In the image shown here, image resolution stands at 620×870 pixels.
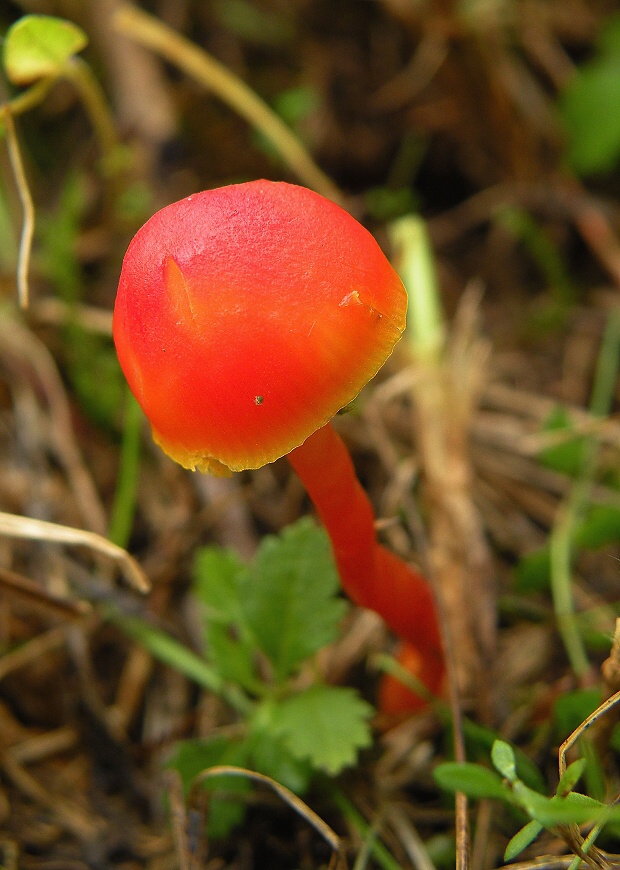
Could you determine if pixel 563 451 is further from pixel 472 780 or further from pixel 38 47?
pixel 38 47

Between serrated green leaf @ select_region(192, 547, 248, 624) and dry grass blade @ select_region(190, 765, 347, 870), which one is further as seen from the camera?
serrated green leaf @ select_region(192, 547, 248, 624)

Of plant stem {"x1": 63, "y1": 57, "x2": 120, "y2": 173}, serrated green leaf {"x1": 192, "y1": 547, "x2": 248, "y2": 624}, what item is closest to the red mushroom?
serrated green leaf {"x1": 192, "y1": 547, "x2": 248, "y2": 624}

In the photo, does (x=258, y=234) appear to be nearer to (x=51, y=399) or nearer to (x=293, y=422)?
(x=293, y=422)

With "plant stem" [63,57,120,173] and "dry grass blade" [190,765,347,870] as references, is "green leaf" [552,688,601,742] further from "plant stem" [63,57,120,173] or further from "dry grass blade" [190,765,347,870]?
"plant stem" [63,57,120,173]

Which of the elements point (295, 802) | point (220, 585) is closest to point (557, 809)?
point (295, 802)

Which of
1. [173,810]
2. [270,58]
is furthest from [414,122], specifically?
[173,810]

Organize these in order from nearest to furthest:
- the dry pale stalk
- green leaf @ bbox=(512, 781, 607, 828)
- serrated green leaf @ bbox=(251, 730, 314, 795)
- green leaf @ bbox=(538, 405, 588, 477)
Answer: green leaf @ bbox=(512, 781, 607, 828), serrated green leaf @ bbox=(251, 730, 314, 795), the dry pale stalk, green leaf @ bbox=(538, 405, 588, 477)
